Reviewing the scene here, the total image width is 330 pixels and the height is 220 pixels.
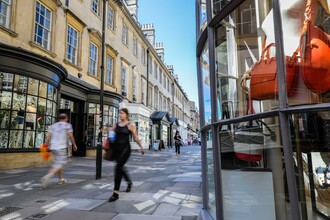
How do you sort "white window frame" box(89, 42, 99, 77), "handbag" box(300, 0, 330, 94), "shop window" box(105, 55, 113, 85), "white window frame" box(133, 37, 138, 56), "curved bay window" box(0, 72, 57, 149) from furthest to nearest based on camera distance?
"white window frame" box(133, 37, 138, 56)
"shop window" box(105, 55, 113, 85)
"white window frame" box(89, 42, 99, 77)
"curved bay window" box(0, 72, 57, 149)
"handbag" box(300, 0, 330, 94)

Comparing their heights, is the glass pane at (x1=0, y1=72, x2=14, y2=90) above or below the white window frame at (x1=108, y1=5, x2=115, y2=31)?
below

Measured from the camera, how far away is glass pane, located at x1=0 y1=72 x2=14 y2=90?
9562 millimetres

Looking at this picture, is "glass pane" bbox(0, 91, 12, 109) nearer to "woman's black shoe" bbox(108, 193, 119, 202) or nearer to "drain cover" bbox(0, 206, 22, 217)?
"drain cover" bbox(0, 206, 22, 217)

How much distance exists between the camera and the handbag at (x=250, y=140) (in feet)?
7.03

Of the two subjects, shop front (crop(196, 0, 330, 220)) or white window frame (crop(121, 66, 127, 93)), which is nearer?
shop front (crop(196, 0, 330, 220))

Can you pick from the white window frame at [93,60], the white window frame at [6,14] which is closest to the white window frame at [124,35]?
the white window frame at [93,60]

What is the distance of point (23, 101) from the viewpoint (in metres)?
10.3

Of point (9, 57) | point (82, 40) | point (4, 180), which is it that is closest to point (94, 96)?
point (82, 40)

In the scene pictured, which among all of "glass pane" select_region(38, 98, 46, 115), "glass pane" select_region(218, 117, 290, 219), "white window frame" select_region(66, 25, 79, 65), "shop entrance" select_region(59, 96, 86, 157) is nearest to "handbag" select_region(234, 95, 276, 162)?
"glass pane" select_region(218, 117, 290, 219)

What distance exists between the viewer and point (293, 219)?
165cm

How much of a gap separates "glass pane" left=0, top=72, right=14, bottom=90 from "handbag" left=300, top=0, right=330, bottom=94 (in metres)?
10.2

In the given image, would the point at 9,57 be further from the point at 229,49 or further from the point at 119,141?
the point at 229,49

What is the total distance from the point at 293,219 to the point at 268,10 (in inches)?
57.2

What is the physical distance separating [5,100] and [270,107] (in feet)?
33.1
